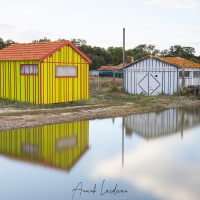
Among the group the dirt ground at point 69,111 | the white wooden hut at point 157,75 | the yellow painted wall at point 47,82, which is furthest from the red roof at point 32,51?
the white wooden hut at point 157,75

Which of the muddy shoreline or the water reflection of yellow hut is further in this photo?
the muddy shoreline

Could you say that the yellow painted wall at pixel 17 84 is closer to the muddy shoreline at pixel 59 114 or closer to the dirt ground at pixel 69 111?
the dirt ground at pixel 69 111

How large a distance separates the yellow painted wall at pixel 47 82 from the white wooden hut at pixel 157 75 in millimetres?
8423

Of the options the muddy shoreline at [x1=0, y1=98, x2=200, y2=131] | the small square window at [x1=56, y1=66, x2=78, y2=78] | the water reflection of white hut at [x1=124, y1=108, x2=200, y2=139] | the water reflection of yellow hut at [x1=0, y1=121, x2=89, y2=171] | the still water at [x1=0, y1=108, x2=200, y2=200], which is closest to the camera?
the still water at [x1=0, y1=108, x2=200, y2=200]

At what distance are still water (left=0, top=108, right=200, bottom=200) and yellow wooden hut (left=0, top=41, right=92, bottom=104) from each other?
600cm

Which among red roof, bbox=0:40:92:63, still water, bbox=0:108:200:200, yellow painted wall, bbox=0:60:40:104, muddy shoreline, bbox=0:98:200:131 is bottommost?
still water, bbox=0:108:200:200

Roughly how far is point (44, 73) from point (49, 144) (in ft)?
31.4

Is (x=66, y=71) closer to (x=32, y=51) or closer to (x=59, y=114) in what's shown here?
(x=32, y=51)

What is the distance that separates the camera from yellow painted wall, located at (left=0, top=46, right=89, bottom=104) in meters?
21.4

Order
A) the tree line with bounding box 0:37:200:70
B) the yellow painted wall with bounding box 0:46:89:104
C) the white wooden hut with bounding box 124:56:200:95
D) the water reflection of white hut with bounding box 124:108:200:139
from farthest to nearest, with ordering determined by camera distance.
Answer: the tree line with bounding box 0:37:200:70
the white wooden hut with bounding box 124:56:200:95
the yellow painted wall with bounding box 0:46:89:104
the water reflection of white hut with bounding box 124:108:200:139

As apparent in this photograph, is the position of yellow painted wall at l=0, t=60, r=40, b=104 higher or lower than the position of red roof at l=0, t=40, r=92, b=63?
lower

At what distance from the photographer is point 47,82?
70.6ft

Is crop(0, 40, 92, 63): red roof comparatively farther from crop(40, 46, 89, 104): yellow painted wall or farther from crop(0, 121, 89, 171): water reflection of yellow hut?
crop(0, 121, 89, 171): water reflection of yellow hut

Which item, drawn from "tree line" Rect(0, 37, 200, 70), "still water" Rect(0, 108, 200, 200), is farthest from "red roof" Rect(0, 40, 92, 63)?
"tree line" Rect(0, 37, 200, 70)
